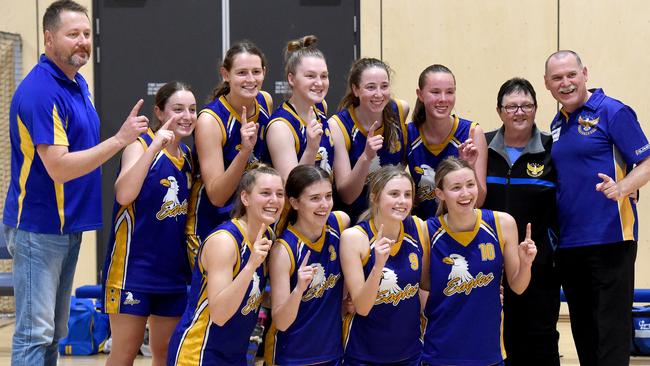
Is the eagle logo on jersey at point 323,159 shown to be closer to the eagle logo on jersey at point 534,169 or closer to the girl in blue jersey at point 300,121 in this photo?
the girl in blue jersey at point 300,121

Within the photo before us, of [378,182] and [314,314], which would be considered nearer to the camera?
[314,314]

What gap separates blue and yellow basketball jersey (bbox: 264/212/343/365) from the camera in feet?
12.2

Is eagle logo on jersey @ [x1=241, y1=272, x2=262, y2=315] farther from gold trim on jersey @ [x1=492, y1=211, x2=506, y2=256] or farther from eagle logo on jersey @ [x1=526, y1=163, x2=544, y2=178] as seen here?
eagle logo on jersey @ [x1=526, y1=163, x2=544, y2=178]

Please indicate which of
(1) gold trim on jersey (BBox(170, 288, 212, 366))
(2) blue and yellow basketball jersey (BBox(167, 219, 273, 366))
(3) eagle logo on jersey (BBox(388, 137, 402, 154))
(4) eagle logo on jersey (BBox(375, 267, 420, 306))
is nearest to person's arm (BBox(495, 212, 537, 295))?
(4) eagle logo on jersey (BBox(375, 267, 420, 306))

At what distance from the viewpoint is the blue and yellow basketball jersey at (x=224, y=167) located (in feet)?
13.5

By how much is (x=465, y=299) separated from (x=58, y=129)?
2.00m

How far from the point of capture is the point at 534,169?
4289 millimetres

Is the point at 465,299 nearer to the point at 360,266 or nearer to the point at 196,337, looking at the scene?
the point at 360,266

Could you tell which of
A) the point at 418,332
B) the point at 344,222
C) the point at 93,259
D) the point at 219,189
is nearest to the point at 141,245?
the point at 219,189

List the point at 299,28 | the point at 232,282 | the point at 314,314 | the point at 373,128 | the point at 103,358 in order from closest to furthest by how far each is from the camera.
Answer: the point at 232,282 < the point at 314,314 < the point at 373,128 < the point at 103,358 < the point at 299,28

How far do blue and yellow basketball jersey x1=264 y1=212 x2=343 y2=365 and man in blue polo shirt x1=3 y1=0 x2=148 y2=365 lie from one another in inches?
35.8

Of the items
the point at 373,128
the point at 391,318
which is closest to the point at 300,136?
the point at 373,128

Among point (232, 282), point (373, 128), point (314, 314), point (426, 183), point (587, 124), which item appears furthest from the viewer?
point (426, 183)

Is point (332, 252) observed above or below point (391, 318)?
above
